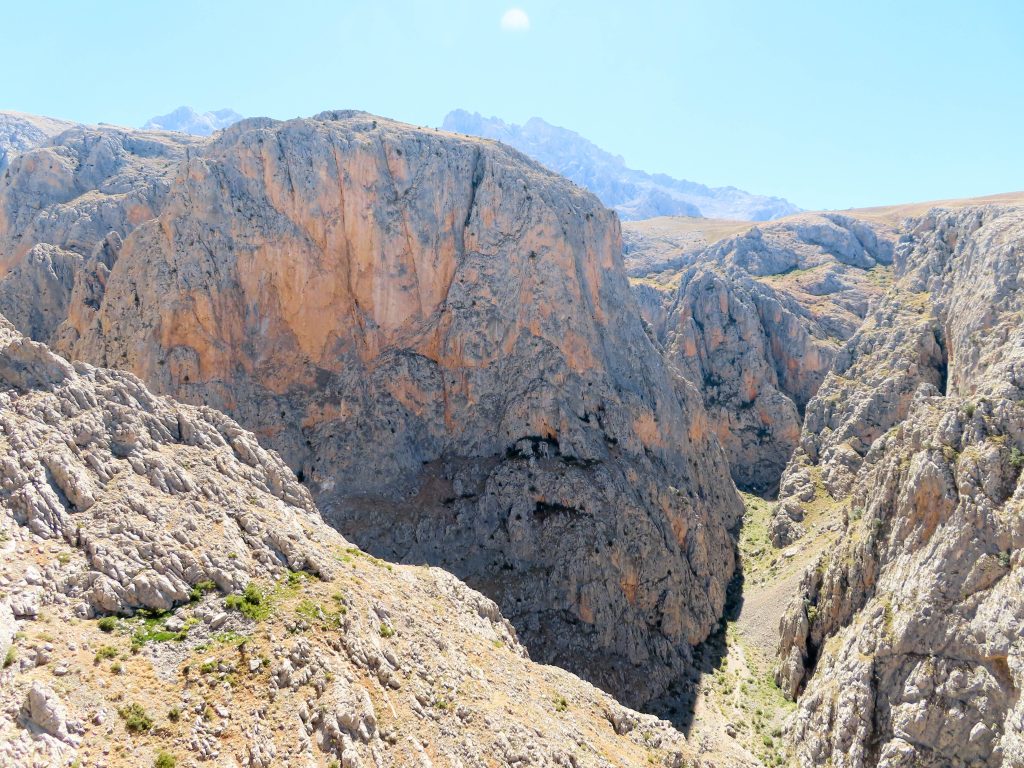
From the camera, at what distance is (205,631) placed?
23.8 metres

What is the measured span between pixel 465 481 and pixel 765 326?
8153cm

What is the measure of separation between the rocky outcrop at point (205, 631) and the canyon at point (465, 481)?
5.8 inches

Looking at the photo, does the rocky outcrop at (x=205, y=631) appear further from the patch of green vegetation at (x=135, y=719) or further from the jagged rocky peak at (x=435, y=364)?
the jagged rocky peak at (x=435, y=364)

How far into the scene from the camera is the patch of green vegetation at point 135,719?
19.5 metres

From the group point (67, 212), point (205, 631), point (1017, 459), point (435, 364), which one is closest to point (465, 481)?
point (435, 364)

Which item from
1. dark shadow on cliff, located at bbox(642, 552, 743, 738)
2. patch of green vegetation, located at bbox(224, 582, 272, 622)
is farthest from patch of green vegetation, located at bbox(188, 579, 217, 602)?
dark shadow on cliff, located at bbox(642, 552, 743, 738)

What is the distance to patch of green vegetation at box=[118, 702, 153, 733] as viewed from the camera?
19469 mm

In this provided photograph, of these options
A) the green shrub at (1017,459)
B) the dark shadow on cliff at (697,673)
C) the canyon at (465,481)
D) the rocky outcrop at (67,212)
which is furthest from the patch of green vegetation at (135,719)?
the rocky outcrop at (67,212)

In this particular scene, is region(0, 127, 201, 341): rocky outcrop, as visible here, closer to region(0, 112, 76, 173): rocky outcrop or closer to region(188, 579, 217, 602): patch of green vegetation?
region(0, 112, 76, 173): rocky outcrop

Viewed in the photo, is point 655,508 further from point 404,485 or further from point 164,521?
point 164,521

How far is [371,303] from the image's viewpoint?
67.1 metres

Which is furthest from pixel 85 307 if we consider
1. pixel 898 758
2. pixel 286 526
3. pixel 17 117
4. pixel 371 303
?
pixel 17 117

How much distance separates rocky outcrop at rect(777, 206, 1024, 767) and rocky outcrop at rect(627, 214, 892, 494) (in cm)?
3718

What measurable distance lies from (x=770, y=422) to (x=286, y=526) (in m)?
93.7
